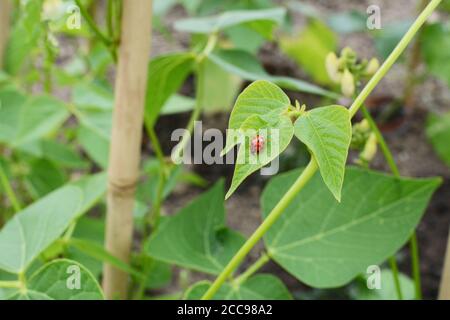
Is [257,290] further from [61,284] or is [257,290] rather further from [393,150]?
[393,150]

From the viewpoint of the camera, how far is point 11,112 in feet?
3.11

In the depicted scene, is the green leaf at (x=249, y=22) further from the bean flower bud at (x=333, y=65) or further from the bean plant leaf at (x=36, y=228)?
the bean plant leaf at (x=36, y=228)

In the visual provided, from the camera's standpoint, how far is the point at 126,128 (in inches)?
27.3

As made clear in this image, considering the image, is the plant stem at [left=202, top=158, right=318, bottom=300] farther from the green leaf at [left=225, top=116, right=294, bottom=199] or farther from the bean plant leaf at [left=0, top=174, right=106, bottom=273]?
the bean plant leaf at [left=0, top=174, right=106, bottom=273]

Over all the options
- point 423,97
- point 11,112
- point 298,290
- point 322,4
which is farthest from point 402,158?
point 11,112

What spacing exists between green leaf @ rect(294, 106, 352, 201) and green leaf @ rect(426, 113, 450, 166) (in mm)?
900

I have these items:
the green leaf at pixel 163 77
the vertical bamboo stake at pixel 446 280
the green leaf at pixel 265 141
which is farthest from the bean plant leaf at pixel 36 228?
the vertical bamboo stake at pixel 446 280

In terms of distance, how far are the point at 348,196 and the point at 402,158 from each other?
750 mm

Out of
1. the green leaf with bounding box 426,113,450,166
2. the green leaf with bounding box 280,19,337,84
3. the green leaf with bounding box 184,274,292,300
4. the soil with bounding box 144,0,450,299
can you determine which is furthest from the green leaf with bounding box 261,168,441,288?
the green leaf with bounding box 280,19,337,84

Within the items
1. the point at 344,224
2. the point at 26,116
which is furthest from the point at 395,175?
the point at 26,116

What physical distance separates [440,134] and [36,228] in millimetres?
904

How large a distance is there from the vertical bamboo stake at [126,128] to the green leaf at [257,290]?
0.14 m

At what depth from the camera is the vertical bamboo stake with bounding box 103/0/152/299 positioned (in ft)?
2.16
